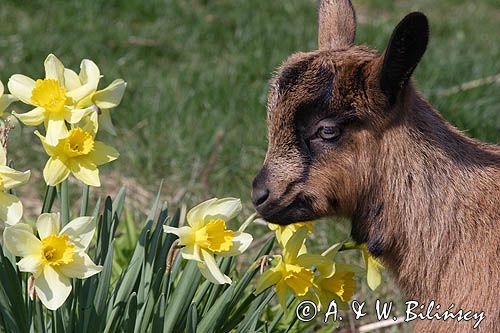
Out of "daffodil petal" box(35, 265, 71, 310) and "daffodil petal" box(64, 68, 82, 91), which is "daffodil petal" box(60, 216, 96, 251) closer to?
"daffodil petal" box(35, 265, 71, 310)

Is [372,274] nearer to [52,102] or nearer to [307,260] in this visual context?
[307,260]

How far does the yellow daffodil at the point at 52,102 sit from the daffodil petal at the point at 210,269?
1.55 ft

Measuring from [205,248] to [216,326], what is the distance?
37cm

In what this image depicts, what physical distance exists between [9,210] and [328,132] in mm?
884

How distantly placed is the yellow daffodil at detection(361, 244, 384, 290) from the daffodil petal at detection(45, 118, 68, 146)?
97 cm

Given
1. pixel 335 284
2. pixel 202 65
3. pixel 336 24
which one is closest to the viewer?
pixel 335 284

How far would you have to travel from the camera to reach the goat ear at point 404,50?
2.40m

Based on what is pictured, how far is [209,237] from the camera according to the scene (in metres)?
2.38

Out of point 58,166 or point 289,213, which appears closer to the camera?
point 58,166

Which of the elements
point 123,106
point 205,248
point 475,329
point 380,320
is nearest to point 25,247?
point 205,248

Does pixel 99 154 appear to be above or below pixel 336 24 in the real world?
below

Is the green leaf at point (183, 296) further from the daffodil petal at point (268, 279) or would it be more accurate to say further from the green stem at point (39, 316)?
the green stem at point (39, 316)

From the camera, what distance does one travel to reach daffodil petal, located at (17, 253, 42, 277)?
2186mm

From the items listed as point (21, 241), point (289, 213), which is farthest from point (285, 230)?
point (21, 241)
